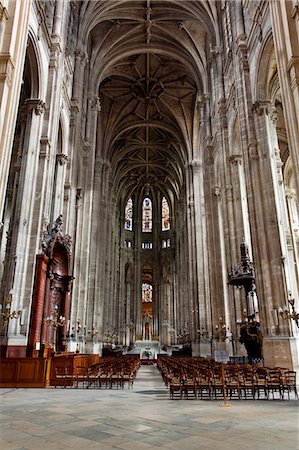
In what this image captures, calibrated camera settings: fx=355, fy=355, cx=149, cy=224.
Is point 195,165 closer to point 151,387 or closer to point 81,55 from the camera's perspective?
point 81,55

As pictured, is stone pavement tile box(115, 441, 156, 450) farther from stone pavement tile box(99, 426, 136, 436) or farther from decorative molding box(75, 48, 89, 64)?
decorative molding box(75, 48, 89, 64)

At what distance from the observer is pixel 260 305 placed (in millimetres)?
14508

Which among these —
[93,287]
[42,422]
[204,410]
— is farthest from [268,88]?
[93,287]

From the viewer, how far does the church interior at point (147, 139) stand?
12.6m

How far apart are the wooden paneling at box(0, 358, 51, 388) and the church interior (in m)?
0.04

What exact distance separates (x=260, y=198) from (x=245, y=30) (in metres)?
9.48

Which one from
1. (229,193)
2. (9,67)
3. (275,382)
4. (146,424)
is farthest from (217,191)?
(146,424)

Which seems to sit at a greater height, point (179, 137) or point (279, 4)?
point (179, 137)

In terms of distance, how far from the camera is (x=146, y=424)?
6.14 metres

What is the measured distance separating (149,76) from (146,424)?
3337 cm

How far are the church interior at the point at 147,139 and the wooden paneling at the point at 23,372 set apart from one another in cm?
4

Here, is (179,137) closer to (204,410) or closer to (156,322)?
(156,322)

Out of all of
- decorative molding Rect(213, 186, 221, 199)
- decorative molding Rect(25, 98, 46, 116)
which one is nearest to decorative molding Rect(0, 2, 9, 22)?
decorative molding Rect(25, 98, 46, 116)

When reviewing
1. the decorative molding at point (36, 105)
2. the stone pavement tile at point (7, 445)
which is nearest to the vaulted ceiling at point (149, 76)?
the decorative molding at point (36, 105)
